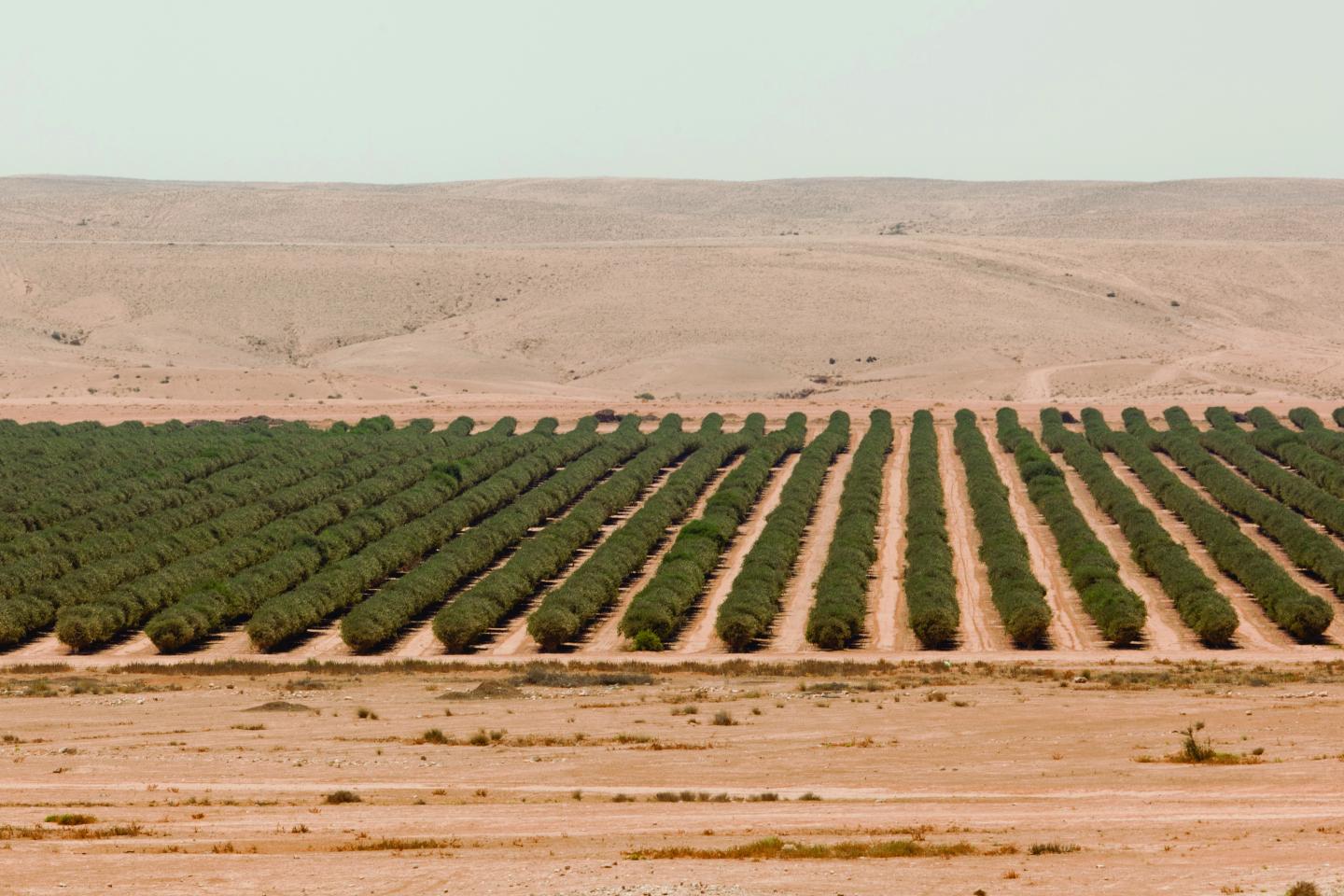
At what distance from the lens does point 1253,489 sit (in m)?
81.1

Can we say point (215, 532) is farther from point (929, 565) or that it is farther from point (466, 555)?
point (929, 565)

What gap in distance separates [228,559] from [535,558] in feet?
37.0

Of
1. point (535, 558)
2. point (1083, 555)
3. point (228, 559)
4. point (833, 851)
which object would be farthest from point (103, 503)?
point (833, 851)

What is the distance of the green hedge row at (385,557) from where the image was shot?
56.1 m

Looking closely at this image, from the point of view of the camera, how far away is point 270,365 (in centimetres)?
15975

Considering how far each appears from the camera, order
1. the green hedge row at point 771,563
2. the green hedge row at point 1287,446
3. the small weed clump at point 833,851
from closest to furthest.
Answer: the small weed clump at point 833,851 → the green hedge row at point 771,563 → the green hedge row at point 1287,446

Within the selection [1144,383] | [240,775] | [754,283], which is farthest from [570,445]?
[754,283]

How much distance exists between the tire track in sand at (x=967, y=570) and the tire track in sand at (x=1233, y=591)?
7.68m

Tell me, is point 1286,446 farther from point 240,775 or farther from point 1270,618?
point 240,775

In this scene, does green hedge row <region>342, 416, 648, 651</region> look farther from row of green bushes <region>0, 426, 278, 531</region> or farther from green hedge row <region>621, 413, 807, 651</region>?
row of green bushes <region>0, 426, 278, 531</region>

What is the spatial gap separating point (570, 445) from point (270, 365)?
67.4 m

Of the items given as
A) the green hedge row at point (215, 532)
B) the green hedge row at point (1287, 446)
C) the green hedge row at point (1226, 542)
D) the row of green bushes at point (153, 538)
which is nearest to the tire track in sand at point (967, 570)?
the green hedge row at point (1226, 542)

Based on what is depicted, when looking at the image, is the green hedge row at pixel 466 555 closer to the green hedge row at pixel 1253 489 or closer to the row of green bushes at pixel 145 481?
the row of green bushes at pixel 145 481

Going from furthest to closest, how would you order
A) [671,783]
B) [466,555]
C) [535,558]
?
[466,555]
[535,558]
[671,783]
